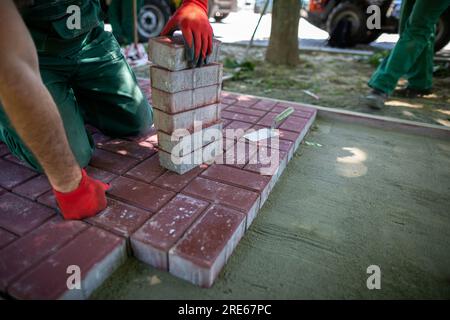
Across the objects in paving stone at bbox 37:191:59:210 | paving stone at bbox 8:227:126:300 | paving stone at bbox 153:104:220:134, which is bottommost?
paving stone at bbox 8:227:126:300

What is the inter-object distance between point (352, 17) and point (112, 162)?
6507 mm

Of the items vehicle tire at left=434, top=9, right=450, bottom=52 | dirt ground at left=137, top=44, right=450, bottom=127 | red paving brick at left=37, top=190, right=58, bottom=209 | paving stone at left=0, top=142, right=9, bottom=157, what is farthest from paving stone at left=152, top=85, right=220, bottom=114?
vehicle tire at left=434, top=9, right=450, bottom=52

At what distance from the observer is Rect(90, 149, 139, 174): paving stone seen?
6.25ft

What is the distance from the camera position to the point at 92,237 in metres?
1.37

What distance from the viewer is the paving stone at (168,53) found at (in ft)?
5.13

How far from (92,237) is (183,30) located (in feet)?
3.49

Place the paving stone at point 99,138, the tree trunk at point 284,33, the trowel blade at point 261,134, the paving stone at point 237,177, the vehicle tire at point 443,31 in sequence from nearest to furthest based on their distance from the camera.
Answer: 1. the paving stone at point 237,177
2. the paving stone at point 99,138
3. the trowel blade at point 261,134
4. the tree trunk at point 284,33
5. the vehicle tire at point 443,31

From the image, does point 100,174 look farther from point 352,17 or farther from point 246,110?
point 352,17

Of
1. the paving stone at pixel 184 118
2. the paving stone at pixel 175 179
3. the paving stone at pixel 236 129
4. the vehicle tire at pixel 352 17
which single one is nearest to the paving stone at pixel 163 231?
the paving stone at pixel 175 179

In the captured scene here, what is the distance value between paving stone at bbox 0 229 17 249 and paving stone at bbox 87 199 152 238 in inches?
12.0

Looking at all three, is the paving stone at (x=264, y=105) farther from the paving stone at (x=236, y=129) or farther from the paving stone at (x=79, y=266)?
the paving stone at (x=79, y=266)

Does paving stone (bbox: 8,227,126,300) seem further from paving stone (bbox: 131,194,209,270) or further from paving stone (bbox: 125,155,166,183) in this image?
paving stone (bbox: 125,155,166,183)

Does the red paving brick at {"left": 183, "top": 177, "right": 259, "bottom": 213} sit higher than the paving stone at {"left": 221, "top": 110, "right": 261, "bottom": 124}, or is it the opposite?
the paving stone at {"left": 221, "top": 110, "right": 261, "bottom": 124}
